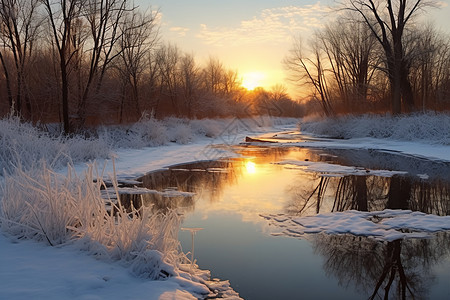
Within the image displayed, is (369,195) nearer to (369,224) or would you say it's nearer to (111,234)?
(369,224)

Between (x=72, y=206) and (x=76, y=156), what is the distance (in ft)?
27.7

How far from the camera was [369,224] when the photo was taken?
5.63 metres

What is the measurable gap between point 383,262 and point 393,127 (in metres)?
21.2

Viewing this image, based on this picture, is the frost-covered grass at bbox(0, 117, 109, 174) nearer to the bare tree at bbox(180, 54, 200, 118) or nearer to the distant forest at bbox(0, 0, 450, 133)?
the distant forest at bbox(0, 0, 450, 133)

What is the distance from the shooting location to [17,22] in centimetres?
2422

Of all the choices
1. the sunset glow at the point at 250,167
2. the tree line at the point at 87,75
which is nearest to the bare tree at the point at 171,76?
the tree line at the point at 87,75

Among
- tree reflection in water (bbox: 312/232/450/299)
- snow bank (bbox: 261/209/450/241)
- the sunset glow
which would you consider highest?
the sunset glow

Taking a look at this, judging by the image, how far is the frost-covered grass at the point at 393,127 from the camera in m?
18.8

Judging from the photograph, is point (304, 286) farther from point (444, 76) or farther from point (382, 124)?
point (444, 76)

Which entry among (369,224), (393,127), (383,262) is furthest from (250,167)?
(393,127)

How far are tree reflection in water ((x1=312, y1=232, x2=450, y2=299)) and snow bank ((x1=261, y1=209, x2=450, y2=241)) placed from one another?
213 mm

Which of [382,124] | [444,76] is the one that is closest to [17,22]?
[382,124]

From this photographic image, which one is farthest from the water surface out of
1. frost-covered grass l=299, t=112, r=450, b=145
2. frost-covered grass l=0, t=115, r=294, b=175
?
frost-covered grass l=299, t=112, r=450, b=145

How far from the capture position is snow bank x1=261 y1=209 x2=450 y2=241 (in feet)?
17.2
